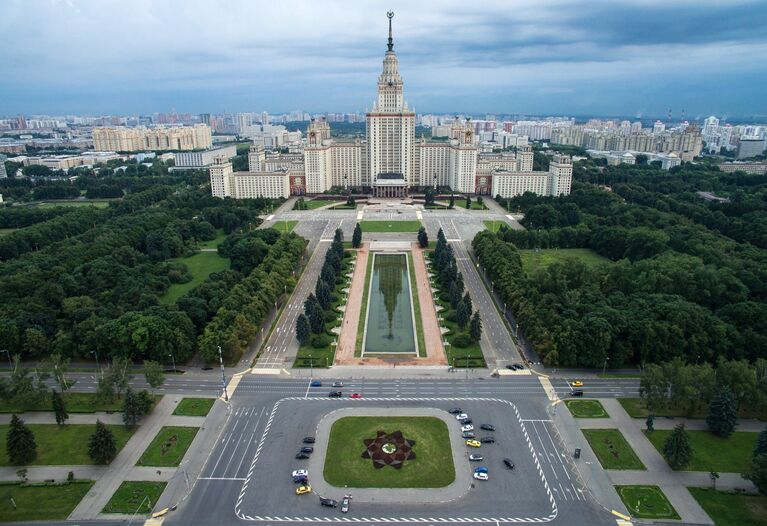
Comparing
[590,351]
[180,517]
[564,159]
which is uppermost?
[564,159]

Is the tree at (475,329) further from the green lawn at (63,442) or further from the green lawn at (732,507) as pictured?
the green lawn at (63,442)

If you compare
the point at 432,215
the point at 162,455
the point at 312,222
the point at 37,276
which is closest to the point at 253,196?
the point at 312,222

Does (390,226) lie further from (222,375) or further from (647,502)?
(647,502)

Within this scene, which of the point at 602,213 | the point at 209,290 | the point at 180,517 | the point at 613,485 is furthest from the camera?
the point at 602,213

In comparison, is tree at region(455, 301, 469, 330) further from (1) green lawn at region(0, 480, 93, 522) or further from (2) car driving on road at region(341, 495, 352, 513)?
(1) green lawn at region(0, 480, 93, 522)

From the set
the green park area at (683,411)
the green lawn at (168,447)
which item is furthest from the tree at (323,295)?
the green park area at (683,411)

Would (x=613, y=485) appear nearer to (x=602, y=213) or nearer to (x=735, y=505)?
(x=735, y=505)

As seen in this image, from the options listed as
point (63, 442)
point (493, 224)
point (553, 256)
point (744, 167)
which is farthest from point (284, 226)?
point (744, 167)
